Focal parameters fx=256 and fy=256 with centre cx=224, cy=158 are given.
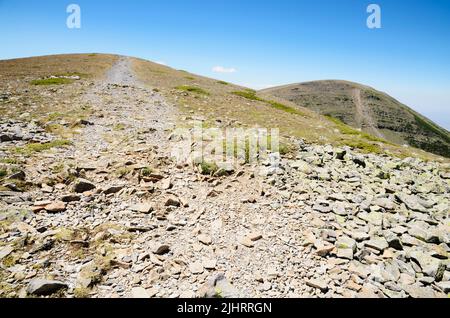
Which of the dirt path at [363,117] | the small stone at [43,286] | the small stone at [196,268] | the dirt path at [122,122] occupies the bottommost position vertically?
the small stone at [196,268]

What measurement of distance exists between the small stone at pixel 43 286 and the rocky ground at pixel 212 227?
2 cm

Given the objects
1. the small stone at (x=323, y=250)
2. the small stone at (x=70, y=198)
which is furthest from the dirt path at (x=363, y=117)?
the small stone at (x=70, y=198)

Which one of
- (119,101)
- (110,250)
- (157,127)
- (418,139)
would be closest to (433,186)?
(110,250)

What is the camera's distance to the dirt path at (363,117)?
15069 centimetres

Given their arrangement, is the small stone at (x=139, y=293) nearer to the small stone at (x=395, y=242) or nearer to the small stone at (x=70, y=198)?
the small stone at (x=70, y=198)

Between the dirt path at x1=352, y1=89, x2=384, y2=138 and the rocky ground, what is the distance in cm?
15501

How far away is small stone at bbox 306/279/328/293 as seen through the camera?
6367 mm

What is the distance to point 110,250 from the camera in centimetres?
729

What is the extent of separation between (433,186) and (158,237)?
13791mm

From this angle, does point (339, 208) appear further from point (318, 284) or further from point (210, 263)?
point (210, 263)

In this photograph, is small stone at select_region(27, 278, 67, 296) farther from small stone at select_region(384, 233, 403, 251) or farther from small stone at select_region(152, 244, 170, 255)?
small stone at select_region(384, 233, 403, 251)

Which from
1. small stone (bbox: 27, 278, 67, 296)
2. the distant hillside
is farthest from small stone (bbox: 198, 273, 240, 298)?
the distant hillside

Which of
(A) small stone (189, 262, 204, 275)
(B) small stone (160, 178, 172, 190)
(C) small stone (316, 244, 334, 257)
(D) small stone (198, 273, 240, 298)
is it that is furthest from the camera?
(B) small stone (160, 178, 172, 190)
